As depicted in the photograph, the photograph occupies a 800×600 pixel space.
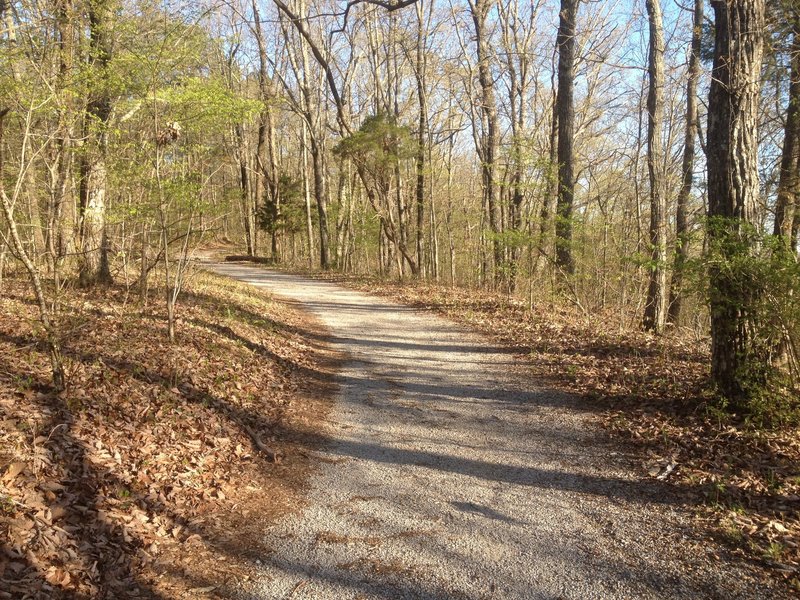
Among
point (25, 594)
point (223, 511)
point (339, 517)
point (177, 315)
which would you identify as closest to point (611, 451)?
point (339, 517)

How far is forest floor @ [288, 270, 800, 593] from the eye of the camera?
3621mm

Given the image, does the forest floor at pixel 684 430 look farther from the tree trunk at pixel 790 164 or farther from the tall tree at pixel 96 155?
the tall tree at pixel 96 155

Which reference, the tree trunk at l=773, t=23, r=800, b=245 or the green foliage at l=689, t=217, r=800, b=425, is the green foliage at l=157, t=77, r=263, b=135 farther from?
the tree trunk at l=773, t=23, r=800, b=245

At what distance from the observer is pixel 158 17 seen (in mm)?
8930

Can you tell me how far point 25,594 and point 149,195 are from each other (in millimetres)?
6343

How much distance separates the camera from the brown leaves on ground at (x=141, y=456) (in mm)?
3240

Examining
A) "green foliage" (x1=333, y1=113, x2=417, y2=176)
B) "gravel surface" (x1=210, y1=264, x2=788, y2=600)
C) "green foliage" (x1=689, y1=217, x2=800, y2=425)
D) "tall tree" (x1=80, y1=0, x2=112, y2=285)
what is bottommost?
"gravel surface" (x1=210, y1=264, x2=788, y2=600)

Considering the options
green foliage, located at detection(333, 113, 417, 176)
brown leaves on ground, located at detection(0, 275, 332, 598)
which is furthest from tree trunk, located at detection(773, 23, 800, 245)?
green foliage, located at detection(333, 113, 417, 176)

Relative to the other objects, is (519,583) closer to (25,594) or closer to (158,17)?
(25,594)

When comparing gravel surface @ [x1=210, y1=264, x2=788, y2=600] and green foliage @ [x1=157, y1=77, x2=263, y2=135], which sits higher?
green foliage @ [x1=157, y1=77, x2=263, y2=135]

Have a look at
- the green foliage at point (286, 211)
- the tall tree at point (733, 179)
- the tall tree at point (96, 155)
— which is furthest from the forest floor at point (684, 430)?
the green foliage at point (286, 211)

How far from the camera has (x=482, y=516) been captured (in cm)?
401

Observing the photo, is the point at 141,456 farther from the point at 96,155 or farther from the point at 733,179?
the point at 96,155

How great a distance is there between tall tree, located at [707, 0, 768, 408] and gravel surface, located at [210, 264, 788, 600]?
1.56 meters
